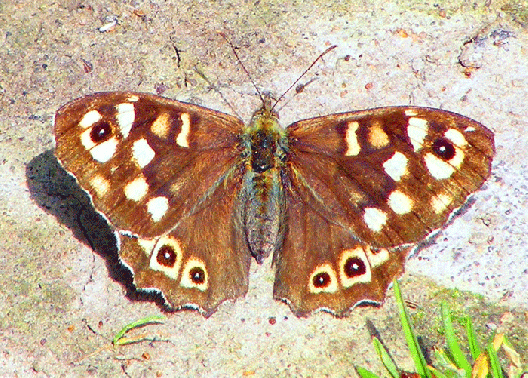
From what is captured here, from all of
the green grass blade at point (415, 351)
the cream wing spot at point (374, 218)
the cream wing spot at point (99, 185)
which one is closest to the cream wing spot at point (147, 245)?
the cream wing spot at point (99, 185)

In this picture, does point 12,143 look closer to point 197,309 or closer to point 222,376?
point 197,309

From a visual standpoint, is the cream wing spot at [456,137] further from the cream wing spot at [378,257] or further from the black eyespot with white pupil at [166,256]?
the black eyespot with white pupil at [166,256]

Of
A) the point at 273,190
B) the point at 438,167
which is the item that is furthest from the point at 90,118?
the point at 438,167

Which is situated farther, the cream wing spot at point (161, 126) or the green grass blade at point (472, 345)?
the cream wing spot at point (161, 126)

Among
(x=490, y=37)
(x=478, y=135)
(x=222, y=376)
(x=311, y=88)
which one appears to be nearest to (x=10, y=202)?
(x=222, y=376)

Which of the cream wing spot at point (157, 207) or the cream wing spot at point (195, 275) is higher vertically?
the cream wing spot at point (157, 207)

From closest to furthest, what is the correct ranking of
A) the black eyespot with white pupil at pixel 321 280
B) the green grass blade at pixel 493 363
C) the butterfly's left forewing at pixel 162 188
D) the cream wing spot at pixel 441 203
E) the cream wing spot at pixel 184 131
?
1. the green grass blade at pixel 493 363
2. the cream wing spot at pixel 441 203
3. the butterfly's left forewing at pixel 162 188
4. the black eyespot with white pupil at pixel 321 280
5. the cream wing spot at pixel 184 131
